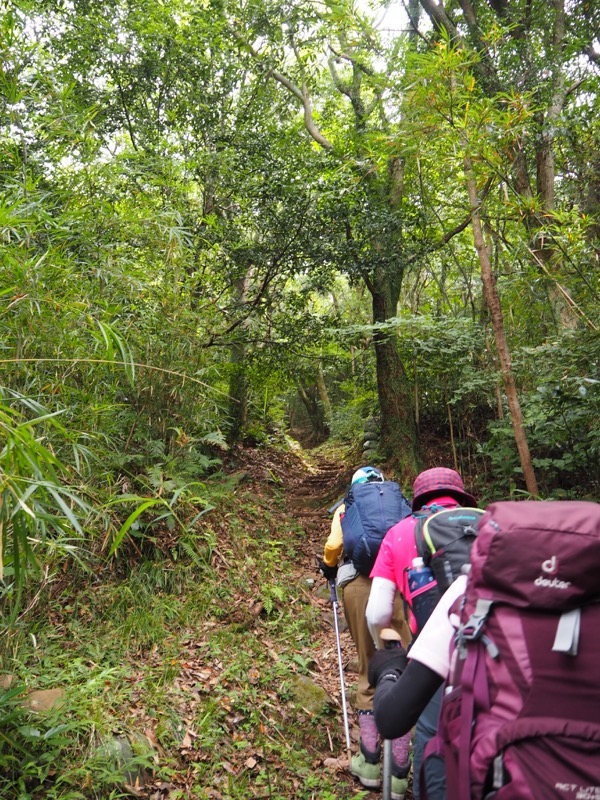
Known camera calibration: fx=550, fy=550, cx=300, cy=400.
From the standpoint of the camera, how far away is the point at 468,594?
1684 mm

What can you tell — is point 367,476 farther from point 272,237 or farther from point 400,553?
point 272,237

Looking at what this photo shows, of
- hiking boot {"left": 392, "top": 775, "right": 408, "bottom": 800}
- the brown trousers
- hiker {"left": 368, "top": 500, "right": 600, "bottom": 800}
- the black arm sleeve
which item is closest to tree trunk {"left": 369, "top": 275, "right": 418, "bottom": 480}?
the brown trousers

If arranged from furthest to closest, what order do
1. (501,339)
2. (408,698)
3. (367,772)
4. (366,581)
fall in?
1. (501,339)
2. (366,581)
3. (367,772)
4. (408,698)

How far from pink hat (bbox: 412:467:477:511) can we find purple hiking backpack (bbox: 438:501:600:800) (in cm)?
122

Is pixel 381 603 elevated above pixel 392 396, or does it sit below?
below

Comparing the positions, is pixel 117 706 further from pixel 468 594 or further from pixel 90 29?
pixel 90 29

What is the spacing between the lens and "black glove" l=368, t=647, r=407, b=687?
2248mm

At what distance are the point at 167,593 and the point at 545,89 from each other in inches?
325

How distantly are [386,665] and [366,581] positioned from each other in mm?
2041

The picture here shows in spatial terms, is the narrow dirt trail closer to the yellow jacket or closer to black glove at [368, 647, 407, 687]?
the yellow jacket

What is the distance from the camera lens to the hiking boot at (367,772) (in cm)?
398

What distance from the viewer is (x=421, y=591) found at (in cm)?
254

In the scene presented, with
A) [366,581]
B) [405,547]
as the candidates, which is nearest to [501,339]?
[366,581]

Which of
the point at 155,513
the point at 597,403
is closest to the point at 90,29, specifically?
the point at 155,513
